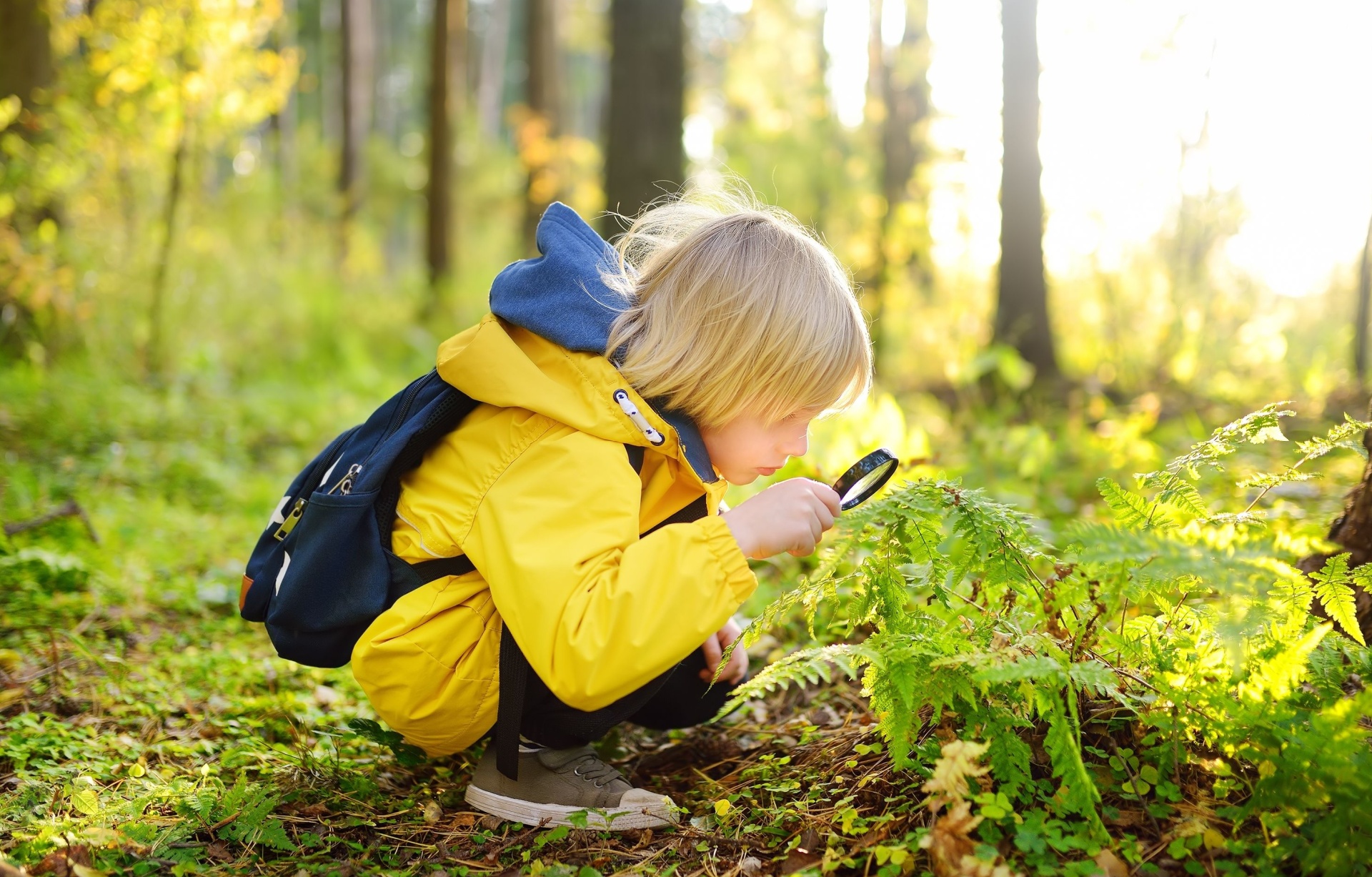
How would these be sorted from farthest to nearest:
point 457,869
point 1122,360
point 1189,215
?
point 1189,215 < point 1122,360 < point 457,869

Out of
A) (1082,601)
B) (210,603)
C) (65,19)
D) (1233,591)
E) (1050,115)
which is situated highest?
(65,19)

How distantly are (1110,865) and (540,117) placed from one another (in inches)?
567

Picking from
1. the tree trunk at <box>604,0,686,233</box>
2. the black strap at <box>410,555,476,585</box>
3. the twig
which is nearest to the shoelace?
the black strap at <box>410,555,476,585</box>

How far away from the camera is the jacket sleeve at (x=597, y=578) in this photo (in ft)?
5.81

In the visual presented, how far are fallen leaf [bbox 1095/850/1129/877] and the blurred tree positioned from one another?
854cm

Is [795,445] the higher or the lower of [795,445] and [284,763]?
the higher

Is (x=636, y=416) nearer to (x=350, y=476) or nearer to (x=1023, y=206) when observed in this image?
(x=350, y=476)

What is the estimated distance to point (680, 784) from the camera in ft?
7.75

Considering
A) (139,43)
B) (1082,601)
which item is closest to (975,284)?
(139,43)

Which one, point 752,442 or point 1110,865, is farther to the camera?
point 752,442

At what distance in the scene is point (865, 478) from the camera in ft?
7.09

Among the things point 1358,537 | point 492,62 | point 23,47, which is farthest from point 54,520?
Answer: point 492,62

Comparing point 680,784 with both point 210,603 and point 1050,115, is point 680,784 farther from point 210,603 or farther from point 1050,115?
point 1050,115

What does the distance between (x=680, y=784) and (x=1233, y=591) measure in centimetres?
139
